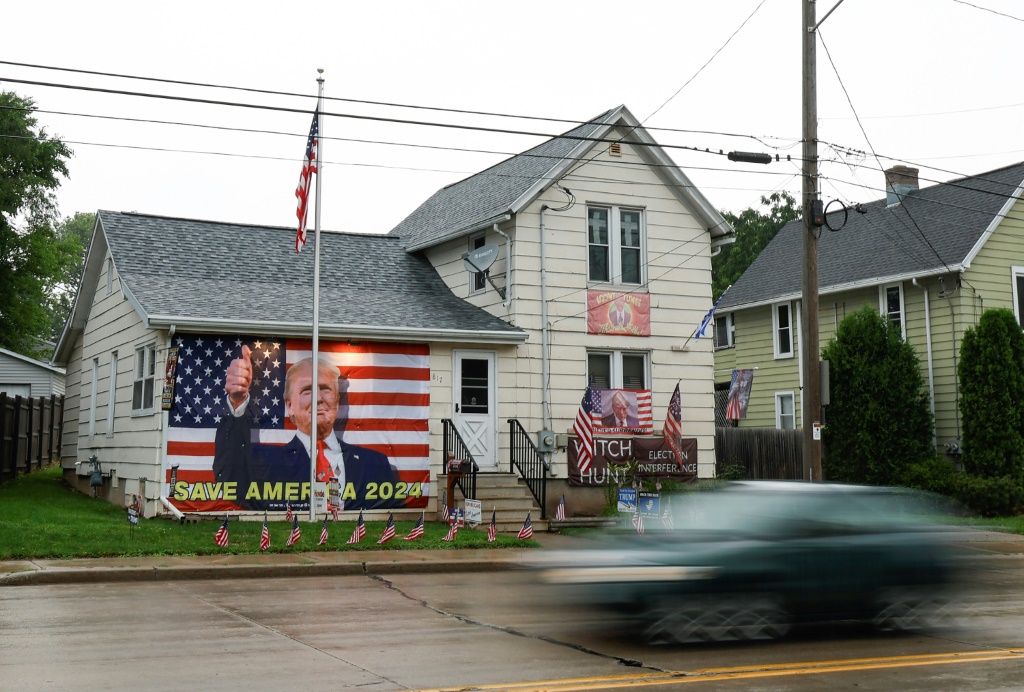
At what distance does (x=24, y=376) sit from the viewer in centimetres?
3947

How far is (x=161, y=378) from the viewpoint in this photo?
18.9 metres

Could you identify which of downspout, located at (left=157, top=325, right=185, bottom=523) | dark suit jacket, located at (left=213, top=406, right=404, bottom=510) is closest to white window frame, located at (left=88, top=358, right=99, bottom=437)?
downspout, located at (left=157, top=325, right=185, bottom=523)

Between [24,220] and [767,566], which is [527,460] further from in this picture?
[24,220]

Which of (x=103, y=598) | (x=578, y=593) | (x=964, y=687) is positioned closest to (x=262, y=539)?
(x=103, y=598)

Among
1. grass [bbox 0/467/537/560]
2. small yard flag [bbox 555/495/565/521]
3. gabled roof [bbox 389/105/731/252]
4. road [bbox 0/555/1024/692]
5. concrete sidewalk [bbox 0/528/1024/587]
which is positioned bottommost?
road [bbox 0/555/1024/692]

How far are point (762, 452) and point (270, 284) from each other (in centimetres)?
1564

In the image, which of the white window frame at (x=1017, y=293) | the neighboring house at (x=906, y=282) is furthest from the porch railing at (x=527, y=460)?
the white window frame at (x=1017, y=293)

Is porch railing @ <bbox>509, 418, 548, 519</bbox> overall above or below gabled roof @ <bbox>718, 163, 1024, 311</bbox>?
below

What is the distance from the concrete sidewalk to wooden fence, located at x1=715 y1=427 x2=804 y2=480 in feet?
47.6

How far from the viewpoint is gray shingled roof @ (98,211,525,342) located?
19.4 m

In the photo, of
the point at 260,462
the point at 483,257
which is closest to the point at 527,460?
the point at 483,257

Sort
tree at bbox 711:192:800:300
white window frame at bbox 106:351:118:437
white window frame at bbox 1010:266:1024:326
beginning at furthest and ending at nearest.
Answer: tree at bbox 711:192:800:300, white window frame at bbox 1010:266:1024:326, white window frame at bbox 106:351:118:437

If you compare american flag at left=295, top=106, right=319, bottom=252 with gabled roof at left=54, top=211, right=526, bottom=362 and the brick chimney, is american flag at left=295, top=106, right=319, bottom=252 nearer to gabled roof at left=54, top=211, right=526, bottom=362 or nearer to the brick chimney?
gabled roof at left=54, top=211, right=526, bottom=362

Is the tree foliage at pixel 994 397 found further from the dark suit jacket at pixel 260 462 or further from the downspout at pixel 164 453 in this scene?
the downspout at pixel 164 453
